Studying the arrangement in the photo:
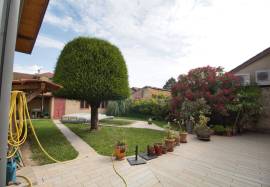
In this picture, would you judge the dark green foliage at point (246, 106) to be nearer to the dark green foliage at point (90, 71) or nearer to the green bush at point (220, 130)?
the green bush at point (220, 130)

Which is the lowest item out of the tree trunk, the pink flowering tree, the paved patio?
the paved patio

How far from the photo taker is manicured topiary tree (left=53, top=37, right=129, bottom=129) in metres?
8.70

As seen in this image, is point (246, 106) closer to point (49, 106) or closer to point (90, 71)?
point (90, 71)

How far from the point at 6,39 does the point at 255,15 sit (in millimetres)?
8871

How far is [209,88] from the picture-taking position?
11.9 m

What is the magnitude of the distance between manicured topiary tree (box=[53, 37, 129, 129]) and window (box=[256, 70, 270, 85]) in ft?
33.6

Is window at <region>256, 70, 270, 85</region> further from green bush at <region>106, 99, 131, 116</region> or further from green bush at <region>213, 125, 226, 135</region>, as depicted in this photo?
green bush at <region>106, 99, 131, 116</region>

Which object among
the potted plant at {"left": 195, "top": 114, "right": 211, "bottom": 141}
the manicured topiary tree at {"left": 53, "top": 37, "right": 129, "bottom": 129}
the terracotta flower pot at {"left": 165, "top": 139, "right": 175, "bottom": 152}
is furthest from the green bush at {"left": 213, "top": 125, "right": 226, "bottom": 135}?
the manicured topiary tree at {"left": 53, "top": 37, "right": 129, "bottom": 129}

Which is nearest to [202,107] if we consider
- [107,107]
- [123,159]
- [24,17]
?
[123,159]

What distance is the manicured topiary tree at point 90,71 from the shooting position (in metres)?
8.70

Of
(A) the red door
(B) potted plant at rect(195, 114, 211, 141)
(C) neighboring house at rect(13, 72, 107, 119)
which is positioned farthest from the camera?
(A) the red door

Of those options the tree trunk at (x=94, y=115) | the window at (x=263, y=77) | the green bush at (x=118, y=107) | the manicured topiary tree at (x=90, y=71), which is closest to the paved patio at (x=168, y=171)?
the manicured topiary tree at (x=90, y=71)

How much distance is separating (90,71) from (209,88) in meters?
8.08

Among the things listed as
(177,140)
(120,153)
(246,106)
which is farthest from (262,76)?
(120,153)
